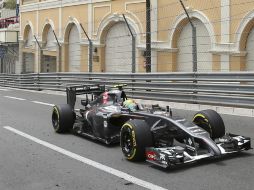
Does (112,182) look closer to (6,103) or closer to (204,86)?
(204,86)

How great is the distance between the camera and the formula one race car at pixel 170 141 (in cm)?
601

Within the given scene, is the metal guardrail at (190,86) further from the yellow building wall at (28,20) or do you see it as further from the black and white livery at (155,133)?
the yellow building wall at (28,20)

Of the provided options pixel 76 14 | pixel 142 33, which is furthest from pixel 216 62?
pixel 76 14

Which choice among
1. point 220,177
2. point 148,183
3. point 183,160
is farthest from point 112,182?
point 220,177

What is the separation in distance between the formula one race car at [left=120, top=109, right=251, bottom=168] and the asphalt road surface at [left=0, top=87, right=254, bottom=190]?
0.17 m

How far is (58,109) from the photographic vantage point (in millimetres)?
9039

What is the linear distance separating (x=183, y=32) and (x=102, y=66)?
7257 millimetres

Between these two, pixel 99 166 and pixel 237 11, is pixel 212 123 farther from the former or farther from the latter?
pixel 237 11

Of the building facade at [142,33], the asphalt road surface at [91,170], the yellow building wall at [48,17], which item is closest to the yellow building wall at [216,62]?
the building facade at [142,33]

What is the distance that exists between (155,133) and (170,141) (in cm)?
26

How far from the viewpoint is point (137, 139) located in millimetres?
6348

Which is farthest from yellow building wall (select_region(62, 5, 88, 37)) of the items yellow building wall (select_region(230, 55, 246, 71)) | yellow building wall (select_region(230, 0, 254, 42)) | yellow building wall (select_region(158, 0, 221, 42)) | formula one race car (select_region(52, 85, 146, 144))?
formula one race car (select_region(52, 85, 146, 144))

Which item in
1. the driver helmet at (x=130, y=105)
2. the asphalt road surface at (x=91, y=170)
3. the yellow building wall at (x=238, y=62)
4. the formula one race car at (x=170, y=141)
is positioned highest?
the yellow building wall at (x=238, y=62)

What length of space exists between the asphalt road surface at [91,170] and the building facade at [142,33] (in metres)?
9.91
